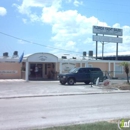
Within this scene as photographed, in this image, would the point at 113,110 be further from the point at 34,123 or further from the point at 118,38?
the point at 118,38

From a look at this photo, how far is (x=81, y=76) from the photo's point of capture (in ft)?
91.8

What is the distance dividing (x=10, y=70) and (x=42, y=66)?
541cm

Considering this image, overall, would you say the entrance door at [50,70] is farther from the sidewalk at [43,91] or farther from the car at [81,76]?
the sidewalk at [43,91]

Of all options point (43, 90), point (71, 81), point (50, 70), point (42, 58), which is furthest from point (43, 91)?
point (50, 70)

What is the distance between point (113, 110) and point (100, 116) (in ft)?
5.27

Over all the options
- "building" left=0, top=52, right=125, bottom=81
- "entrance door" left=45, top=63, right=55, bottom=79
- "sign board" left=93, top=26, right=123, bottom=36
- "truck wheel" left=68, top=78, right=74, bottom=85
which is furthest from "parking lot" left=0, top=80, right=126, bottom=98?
"sign board" left=93, top=26, right=123, bottom=36

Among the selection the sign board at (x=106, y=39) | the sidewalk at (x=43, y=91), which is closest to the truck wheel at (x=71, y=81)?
the sidewalk at (x=43, y=91)

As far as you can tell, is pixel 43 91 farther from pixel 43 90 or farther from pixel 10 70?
pixel 10 70

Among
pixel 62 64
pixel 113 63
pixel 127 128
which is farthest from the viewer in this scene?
pixel 113 63

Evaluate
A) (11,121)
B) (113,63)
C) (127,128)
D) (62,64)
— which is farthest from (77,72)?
(127,128)

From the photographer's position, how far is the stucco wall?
34500 millimetres

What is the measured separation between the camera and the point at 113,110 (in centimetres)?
1123

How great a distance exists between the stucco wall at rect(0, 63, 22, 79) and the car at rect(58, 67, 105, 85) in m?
9.69

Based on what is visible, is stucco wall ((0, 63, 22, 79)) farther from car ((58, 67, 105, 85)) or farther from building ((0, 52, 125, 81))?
car ((58, 67, 105, 85))
